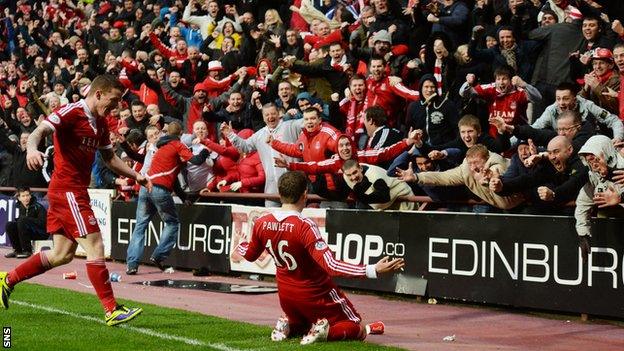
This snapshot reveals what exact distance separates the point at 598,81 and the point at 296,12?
902 cm

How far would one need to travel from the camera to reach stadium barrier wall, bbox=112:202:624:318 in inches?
452

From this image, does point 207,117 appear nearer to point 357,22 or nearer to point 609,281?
point 357,22

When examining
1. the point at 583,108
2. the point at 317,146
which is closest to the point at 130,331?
the point at 317,146

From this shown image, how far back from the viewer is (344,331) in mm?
9578

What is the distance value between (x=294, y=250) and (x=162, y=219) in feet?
27.2

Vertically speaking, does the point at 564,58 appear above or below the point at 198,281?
above

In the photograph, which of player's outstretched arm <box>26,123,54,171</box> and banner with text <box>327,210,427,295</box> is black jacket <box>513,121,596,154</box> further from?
player's outstretched arm <box>26,123,54,171</box>

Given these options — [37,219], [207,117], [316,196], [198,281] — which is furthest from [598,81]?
[37,219]

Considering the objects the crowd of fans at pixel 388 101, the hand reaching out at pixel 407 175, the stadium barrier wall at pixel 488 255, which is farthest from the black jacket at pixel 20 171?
the hand reaching out at pixel 407 175

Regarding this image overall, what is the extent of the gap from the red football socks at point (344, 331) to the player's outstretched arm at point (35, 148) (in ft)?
9.49

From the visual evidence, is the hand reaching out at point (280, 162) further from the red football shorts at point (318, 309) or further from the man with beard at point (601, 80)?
the red football shorts at point (318, 309)

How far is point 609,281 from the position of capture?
11367mm

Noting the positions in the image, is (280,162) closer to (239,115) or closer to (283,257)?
(239,115)

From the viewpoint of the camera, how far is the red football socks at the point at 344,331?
9547 mm
